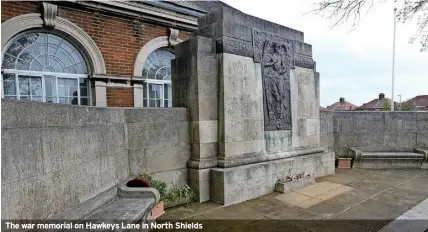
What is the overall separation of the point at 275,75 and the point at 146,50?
472 centimetres

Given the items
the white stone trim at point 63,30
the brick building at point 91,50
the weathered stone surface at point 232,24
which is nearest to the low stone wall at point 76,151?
the weathered stone surface at point 232,24

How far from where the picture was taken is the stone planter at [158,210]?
3.92m

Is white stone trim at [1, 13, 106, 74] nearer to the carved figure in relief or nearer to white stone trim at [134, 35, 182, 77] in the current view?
white stone trim at [134, 35, 182, 77]

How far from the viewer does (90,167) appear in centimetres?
323

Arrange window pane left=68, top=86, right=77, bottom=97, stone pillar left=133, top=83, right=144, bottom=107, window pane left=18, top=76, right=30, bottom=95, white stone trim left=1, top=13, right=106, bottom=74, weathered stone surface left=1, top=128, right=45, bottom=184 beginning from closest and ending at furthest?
weathered stone surface left=1, top=128, right=45, bottom=184 < white stone trim left=1, top=13, right=106, bottom=74 < window pane left=18, top=76, right=30, bottom=95 < window pane left=68, top=86, right=77, bottom=97 < stone pillar left=133, top=83, right=144, bottom=107

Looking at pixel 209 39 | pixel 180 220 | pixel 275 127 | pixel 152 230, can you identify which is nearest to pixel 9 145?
pixel 152 230

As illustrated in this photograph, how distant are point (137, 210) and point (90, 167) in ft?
2.63

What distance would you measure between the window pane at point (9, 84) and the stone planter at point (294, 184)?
272 inches

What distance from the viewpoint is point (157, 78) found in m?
9.16

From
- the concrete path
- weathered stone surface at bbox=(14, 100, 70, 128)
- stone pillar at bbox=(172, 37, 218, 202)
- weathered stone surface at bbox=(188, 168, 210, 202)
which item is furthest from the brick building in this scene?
the concrete path

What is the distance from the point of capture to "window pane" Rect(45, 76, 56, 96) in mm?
7078

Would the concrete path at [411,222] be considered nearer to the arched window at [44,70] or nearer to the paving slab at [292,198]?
the paving slab at [292,198]

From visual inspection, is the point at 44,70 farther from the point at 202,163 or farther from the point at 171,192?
the point at 202,163

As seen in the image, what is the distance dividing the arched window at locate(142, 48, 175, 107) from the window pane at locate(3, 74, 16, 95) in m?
3.50
